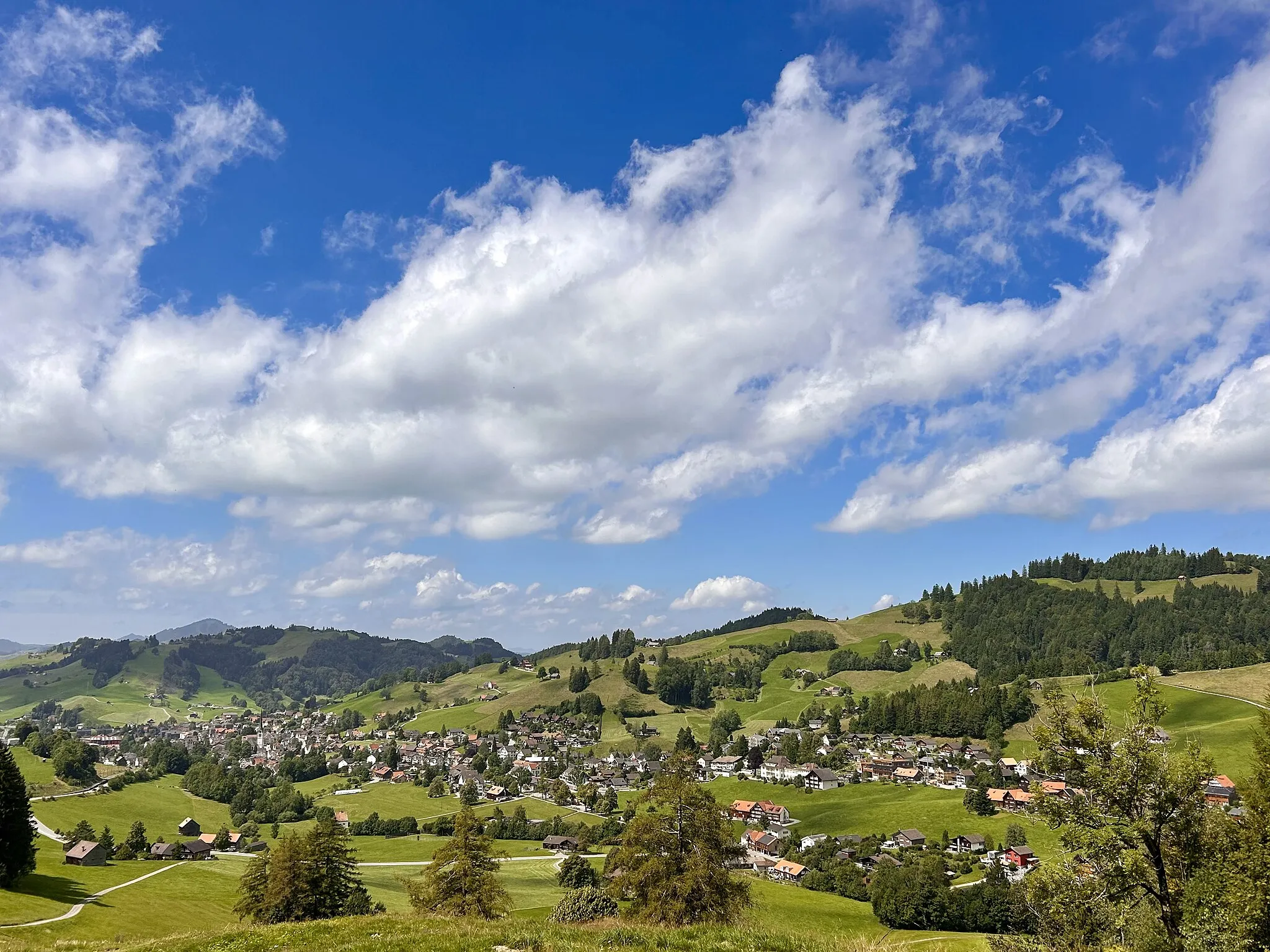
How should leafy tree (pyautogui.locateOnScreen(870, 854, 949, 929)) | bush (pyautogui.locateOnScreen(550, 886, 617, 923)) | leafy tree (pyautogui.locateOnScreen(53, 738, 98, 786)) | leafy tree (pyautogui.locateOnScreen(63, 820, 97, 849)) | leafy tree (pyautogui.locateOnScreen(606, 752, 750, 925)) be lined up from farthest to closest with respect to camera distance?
leafy tree (pyautogui.locateOnScreen(53, 738, 98, 786)) → leafy tree (pyautogui.locateOnScreen(63, 820, 97, 849)) → leafy tree (pyautogui.locateOnScreen(870, 854, 949, 929)) → bush (pyautogui.locateOnScreen(550, 886, 617, 923)) → leafy tree (pyautogui.locateOnScreen(606, 752, 750, 925))

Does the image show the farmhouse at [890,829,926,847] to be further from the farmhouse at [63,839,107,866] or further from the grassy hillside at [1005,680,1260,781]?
the farmhouse at [63,839,107,866]

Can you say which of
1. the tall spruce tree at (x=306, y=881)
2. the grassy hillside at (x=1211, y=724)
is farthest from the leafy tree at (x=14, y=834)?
the grassy hillside at (x=1211, y=724)

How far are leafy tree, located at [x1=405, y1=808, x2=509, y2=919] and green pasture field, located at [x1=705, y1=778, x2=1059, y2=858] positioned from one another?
321 feet

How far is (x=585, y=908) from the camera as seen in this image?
42156mm

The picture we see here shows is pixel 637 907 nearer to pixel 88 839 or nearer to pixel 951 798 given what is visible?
pixel 88 839

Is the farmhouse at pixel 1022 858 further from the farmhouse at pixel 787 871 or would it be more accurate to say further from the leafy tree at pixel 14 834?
the leafy tree at pixel 14 834

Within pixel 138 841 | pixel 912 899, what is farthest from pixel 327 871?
pixel 138 841

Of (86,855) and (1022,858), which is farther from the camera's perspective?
(1022,858)

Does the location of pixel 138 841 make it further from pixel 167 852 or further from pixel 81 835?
pixel 81 835

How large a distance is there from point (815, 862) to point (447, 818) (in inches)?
3687

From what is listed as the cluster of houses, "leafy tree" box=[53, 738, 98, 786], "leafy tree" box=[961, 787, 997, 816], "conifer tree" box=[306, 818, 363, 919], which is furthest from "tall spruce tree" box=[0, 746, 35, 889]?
"leafy tree" box=[961, 787, 997, 816]

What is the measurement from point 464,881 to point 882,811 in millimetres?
120540

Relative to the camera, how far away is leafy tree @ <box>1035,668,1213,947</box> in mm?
22734

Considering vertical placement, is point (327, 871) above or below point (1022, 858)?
above
